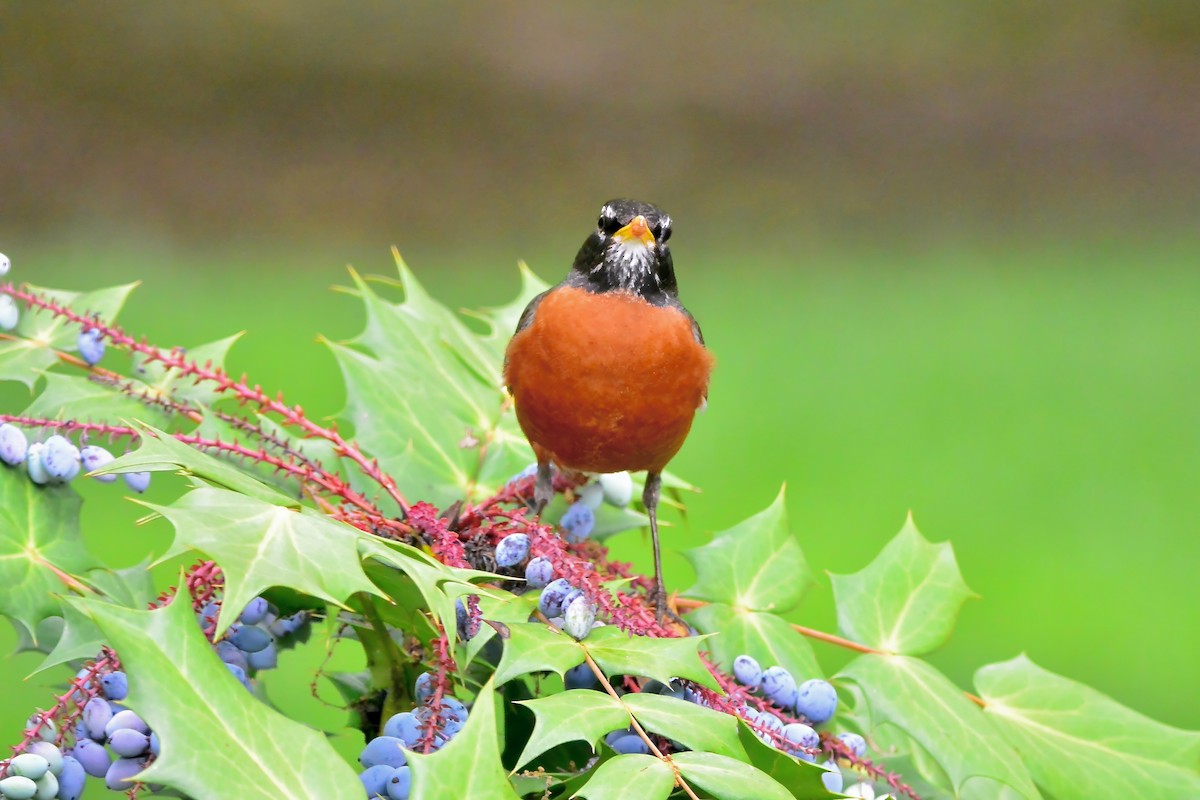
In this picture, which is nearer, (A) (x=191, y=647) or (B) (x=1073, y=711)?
(A) (x=191, y=647)

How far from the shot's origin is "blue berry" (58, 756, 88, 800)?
1.09m

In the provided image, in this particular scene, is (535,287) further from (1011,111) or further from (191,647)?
(1011,111)

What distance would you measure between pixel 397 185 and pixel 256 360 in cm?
306

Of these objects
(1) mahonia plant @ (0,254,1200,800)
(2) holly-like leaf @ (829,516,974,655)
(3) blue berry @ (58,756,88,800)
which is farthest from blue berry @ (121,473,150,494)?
(2) holly-like leaf @ (829,516,974,655)

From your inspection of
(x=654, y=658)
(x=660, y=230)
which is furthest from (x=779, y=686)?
(x=660, y=230)

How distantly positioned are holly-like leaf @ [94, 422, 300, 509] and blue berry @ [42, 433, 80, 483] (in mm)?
157

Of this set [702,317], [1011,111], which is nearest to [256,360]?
[702,317]

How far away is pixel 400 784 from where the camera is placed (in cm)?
108

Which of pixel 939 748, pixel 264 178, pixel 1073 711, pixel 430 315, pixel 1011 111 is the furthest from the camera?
pixel 1011 111

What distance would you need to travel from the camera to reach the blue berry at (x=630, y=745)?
1139 mm

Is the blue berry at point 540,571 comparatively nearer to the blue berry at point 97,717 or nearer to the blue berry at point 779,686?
the blue berry at point 779,686

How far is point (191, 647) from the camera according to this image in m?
0.94

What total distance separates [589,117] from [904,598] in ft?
25.0

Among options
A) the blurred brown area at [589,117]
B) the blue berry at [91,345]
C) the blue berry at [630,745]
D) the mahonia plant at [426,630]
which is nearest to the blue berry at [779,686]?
the mahonia plant at [426,630]
